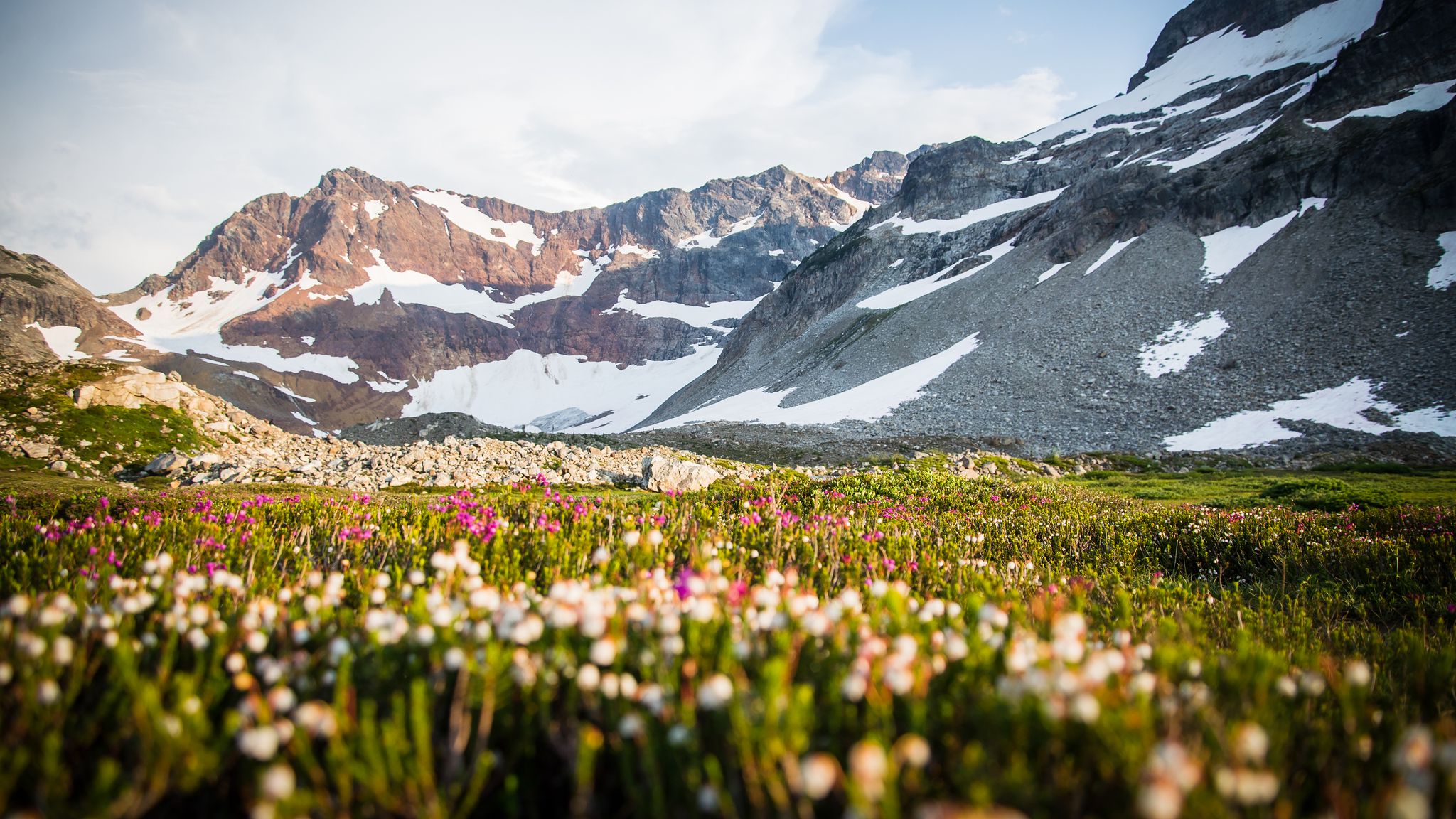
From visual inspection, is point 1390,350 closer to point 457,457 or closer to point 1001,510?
point 1001,510

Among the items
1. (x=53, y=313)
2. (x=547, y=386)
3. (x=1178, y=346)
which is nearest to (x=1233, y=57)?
(x=1178, y=346)

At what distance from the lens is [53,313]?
13700 cm

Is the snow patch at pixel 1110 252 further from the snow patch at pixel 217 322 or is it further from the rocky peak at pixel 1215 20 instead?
the snow patch at pixel 217 322

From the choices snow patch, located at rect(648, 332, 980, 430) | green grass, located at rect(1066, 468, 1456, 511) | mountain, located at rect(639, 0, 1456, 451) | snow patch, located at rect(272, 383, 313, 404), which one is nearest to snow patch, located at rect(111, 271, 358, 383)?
snow patch, located at rect(272, 383, 313, 404)

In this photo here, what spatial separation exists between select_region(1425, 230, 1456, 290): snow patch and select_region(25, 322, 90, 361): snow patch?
208m

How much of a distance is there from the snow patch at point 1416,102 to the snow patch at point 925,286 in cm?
3109

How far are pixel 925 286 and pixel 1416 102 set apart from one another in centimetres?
4598

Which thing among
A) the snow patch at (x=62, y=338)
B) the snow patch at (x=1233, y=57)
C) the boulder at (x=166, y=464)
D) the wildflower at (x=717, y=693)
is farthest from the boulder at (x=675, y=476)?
the snow patch at (x=62, y=338)

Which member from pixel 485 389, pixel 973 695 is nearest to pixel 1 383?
pixel 973 695

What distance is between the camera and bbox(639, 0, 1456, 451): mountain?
1344 inches

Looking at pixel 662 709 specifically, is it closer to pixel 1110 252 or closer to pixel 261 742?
pixel 261 742

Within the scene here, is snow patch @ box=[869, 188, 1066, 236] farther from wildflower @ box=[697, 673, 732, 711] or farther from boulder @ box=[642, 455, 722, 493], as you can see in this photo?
wildflower @ box=[697, 673, 732, 711]

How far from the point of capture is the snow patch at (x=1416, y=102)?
165 feet

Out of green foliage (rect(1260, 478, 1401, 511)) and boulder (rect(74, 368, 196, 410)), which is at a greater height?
boulder (rect(74, 368, 196, 410))
